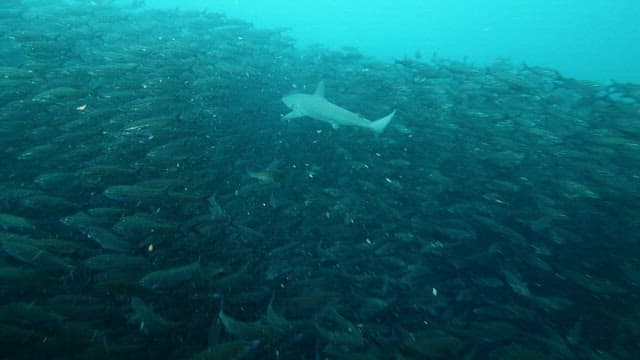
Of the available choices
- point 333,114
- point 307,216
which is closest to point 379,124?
point 333,114

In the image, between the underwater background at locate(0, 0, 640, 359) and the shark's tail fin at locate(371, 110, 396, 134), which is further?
the shark's tail fin at locate(371, 110, 396, 134)

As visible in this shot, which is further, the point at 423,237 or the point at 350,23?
the point at 350,23

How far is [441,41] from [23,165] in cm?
6456

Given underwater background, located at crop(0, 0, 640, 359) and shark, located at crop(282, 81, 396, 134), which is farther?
shark, located at crop(282, 81, 396, 134)

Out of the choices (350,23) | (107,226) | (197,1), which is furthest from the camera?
(350,23)

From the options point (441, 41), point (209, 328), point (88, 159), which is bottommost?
point (441, 41)

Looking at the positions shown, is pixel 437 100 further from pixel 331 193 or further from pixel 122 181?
pixel 122 181

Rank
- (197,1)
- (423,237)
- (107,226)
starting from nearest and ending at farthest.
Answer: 1. (107,226)
2. (423,237)
3. (197,1)

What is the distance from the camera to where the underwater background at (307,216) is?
508 cm

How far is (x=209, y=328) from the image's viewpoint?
17.4 ft

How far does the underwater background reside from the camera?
5.08 meters

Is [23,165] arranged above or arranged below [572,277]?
above

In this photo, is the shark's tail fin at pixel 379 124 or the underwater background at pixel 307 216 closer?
the underwater background at pixel 307 216

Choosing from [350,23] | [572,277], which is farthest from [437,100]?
[350,23]
